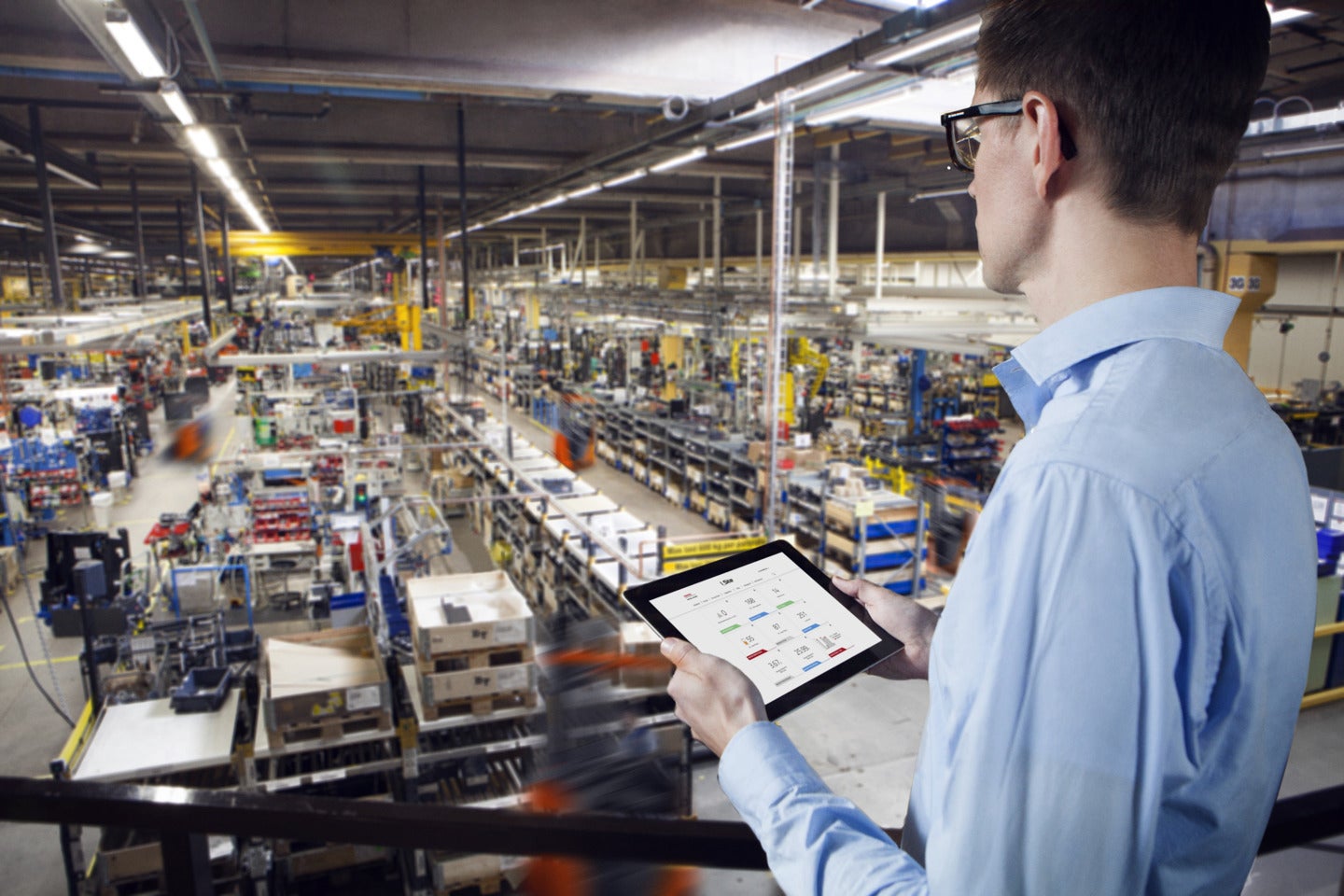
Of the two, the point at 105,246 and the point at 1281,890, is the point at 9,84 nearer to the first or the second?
the point at 1281,890

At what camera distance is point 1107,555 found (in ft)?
1.86

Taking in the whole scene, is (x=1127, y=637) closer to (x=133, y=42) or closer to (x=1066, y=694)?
(x=1066, y=694)

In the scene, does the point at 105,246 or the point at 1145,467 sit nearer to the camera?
the point at 1145,467

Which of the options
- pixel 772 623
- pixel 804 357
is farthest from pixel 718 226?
pixel 772 623

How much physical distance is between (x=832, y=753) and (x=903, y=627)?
6.10 metres

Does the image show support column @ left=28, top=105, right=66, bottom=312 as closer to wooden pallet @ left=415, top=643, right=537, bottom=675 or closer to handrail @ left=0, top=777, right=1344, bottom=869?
wooden pallet @ left=415, top=643, right=537, bottom=675

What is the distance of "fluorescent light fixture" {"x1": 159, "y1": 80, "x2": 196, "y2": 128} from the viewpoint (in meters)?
4.45

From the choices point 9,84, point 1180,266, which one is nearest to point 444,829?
point 1180,266

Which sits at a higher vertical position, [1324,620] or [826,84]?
[826,84]

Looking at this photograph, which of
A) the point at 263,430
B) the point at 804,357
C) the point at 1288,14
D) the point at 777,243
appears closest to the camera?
the point at 1288,14

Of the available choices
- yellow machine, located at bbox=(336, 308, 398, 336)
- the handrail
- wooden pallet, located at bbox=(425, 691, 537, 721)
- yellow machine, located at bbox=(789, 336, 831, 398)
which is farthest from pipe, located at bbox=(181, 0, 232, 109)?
yellow machine, located at bbox=(336, 308, 398, 336)

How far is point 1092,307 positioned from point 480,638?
186 inches

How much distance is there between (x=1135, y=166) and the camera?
2.33 feet

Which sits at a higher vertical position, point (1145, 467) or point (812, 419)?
point (1145, 467)
